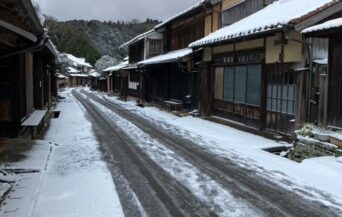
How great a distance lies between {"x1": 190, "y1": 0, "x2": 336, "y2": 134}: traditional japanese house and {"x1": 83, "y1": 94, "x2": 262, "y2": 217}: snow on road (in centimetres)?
390

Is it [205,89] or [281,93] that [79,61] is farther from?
[281,93]

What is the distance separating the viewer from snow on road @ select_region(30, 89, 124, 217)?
6.17m

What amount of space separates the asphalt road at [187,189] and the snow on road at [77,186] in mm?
239

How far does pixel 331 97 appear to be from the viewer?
1029 centimetres

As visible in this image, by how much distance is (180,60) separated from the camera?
70.4 feet

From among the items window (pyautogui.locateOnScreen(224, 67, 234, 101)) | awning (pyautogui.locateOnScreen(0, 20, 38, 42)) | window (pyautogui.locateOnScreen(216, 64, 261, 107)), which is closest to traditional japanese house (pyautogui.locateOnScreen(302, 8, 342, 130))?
window (pyautogui.locateOnScreen(216, 64, 261, 107))

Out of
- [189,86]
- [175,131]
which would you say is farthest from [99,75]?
[175,131]

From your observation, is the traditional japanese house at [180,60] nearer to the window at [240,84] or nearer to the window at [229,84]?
the window at [229,84]

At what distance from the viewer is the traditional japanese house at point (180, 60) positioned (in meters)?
21.8

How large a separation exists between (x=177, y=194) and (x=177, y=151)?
421cm

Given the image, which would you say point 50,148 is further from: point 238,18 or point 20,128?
point 238,18

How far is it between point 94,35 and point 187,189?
141779 millimetres

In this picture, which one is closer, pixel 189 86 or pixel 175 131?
pixel 175 131

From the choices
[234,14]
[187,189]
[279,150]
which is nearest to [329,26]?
[279,150]
